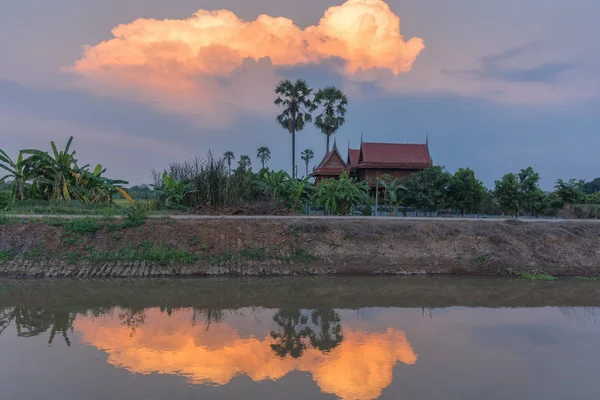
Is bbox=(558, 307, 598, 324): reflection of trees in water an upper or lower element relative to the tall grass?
lower

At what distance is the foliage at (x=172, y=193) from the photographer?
60.4 feet

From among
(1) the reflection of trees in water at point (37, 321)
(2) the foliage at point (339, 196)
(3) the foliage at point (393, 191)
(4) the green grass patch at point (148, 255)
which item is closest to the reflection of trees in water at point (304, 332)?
(1) the reflection of trees in water at point (37, 321)

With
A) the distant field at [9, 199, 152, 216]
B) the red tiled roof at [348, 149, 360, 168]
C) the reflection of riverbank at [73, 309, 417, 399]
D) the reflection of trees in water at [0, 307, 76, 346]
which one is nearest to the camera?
the reflection of riverbank at [73, 309, 417, 399]

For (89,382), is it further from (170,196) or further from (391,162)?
(391,162)

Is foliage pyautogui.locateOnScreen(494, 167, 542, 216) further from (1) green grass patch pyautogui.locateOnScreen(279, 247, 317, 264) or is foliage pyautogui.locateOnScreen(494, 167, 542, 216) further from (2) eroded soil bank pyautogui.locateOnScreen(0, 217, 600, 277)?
(1) green grass patch pyautogui.locateOnScreen(279, 247, 317, 264)

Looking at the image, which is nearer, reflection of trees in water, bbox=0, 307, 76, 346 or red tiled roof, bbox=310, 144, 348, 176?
reflection of trees in water, bbox=0, 307, 76, 346

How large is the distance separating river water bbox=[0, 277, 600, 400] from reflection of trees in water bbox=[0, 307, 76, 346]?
28mm

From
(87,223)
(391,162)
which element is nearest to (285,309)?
(87,223)

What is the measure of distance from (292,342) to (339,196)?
13075 mm

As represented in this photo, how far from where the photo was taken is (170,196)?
732 inches

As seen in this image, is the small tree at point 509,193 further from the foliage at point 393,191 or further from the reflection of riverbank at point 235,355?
the reflection of riverbank at point 235,355

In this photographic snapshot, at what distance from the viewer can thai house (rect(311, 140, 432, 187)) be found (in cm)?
2816

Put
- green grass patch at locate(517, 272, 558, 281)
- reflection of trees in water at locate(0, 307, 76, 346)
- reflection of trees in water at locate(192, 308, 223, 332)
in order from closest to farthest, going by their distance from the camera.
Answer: reflection of trees in water at locate(0, 307, 76, 346) → reflection of trees in water at locate(192, 308, 223, 332) → green grass patch at locate(517, 272, 558, 281)

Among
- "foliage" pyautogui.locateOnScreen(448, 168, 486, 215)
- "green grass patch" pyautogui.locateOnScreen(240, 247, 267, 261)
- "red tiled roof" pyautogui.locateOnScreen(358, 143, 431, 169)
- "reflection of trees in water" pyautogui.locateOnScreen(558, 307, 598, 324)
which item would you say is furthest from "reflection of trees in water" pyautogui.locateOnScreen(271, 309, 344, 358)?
"red tiled roof" pyautogui.locateOnScreen(358, 143, 431, 169)
